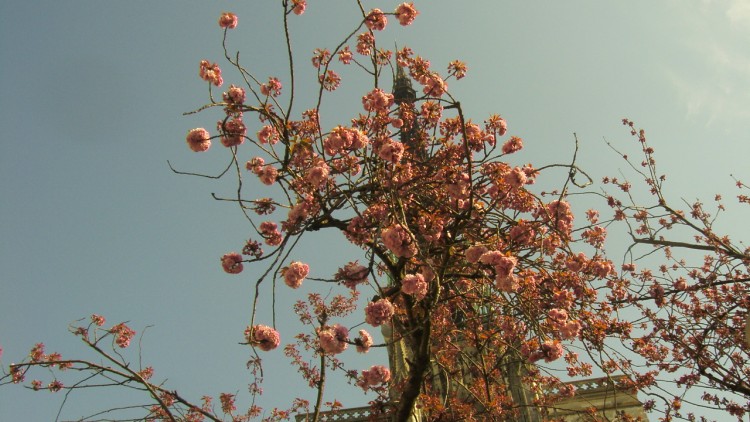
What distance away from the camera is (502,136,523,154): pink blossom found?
7.21 meters

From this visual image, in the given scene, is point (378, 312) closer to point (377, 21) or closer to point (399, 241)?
point (399, 241)

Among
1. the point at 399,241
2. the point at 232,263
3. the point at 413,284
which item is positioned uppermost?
the point at 232,263

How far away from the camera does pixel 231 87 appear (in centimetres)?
614

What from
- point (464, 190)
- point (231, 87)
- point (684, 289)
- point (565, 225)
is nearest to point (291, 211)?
point (231, 87)

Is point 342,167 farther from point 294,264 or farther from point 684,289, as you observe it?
point 684,289

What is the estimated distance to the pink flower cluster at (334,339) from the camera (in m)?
5.49

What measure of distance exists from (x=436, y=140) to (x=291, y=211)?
7.80 feet

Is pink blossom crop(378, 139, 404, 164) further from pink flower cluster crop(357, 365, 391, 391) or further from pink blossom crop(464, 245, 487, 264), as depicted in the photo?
pink flower cluster crop(357, 365, 391, 391)

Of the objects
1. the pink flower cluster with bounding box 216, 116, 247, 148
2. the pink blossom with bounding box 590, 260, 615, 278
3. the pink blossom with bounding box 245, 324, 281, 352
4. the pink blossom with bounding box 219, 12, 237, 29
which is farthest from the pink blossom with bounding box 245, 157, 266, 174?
the pink blossom with bounding box 590, 260, 615, 278

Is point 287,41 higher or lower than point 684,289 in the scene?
higher

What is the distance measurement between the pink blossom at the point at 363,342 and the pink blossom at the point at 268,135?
3012 mm

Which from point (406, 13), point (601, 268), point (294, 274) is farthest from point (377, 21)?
point (601, 268)

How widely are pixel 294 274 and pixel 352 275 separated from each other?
2.21ft

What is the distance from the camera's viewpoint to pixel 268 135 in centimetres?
725
